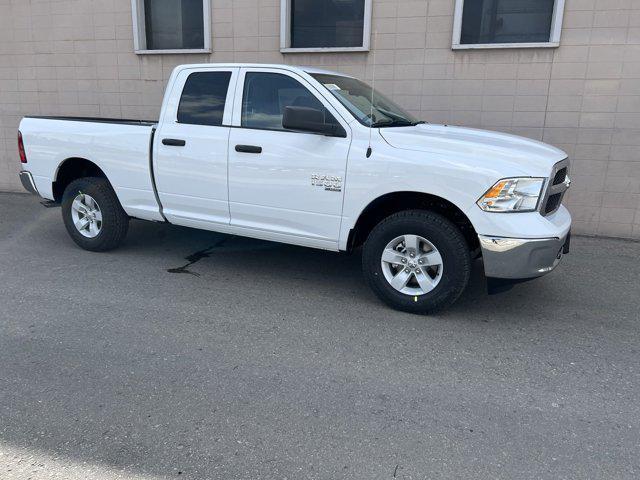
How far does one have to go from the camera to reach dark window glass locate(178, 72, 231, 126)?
5.06 metres

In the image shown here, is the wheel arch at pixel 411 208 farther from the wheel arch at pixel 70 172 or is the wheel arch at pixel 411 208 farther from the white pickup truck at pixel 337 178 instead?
the wheel arch at pixel 70 172

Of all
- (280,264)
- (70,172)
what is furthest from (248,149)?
(70,172)

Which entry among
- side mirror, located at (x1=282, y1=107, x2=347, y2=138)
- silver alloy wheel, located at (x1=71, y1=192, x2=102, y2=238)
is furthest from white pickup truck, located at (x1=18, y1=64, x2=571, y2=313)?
silver alloy wheel, located at (x1=71, y1=192, x2=102, y2=238)

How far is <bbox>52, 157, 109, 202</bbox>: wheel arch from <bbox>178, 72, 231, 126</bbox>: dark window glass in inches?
55.0

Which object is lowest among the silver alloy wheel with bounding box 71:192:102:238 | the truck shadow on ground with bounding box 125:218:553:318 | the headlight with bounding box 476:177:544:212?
the truck shadow on ground with bounding box 125:218:553:318

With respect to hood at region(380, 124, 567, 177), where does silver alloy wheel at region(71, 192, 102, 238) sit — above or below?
below

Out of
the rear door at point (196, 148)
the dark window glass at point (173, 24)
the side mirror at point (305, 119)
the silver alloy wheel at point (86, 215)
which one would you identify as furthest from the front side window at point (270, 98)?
the dark window glass at point (173, 24)

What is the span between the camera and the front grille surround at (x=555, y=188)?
13.3ft

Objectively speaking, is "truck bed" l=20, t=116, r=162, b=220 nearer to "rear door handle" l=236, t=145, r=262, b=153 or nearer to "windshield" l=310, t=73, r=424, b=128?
"rear door handle" l=236, t=145, r=262, b=153

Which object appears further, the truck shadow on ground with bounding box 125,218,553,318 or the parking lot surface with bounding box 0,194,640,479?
the truck shadow on ground with bounding box 125,218,553,318

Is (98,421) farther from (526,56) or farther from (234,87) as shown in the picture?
(526,56)

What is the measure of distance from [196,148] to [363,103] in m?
1.64

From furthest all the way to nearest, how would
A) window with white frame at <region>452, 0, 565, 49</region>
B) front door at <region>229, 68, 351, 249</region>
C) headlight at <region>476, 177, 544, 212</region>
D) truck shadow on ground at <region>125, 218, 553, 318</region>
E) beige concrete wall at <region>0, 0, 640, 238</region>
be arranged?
window with white frame at <region>452, 0, 565, 49</region> → beige concrete wall at <region>0, 0, 640, 238</region> → truck shadow on ground at <region>125, 218, 553, 318</region> → front door at <region>229, 68, 351, 249</region> → headlight at <region>476, 177, 544, 212</region>

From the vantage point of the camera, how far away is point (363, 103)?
4.91 metres
